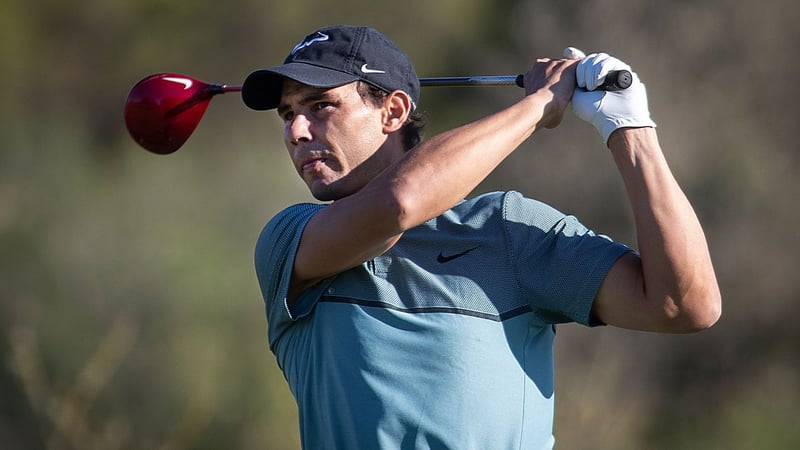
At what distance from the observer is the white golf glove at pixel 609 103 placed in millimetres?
2645

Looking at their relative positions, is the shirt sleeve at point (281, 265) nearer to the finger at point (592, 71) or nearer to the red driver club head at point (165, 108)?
the red driver club head at point (165, 108)

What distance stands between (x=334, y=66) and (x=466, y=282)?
26.8 inches

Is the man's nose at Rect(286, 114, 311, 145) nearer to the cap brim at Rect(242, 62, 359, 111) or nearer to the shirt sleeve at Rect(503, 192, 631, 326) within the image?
the cap brim at Rect(242, 62, 359, 111)

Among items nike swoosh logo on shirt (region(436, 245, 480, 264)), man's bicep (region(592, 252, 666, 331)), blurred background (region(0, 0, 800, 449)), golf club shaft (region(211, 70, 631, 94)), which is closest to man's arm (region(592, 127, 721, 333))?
man's bicep (region(592, 252, 666, 331))

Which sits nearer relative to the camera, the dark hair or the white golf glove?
the white golf glove

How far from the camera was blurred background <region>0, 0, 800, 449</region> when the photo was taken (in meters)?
6.78

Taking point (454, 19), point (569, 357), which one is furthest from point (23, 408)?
point (454, 19)

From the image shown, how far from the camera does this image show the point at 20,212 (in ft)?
25.1

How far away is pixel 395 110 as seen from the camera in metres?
3.10

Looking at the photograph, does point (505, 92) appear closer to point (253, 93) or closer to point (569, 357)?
point (569, 357)

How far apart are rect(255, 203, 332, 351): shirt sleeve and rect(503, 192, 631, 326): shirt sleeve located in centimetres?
46

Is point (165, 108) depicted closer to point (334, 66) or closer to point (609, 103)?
point (334, 66)

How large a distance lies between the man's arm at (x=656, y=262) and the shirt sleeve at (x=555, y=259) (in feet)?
0.11

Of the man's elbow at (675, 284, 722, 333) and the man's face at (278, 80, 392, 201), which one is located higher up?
the man's face at (278, 80, 392, 201)
